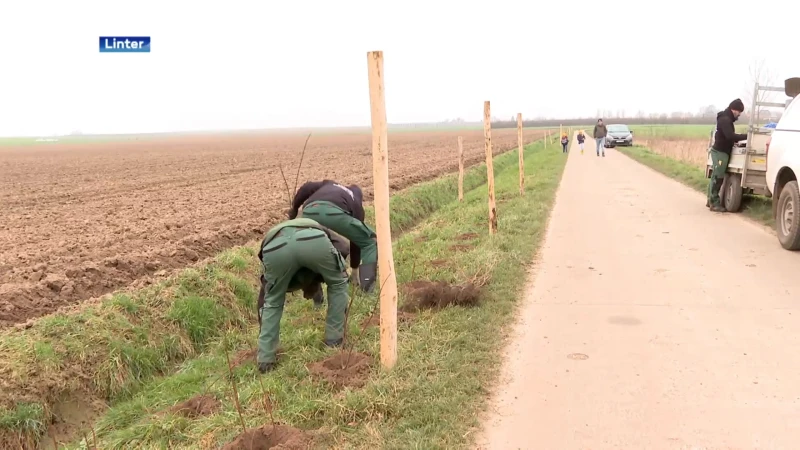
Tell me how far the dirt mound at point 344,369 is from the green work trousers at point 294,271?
38 cm

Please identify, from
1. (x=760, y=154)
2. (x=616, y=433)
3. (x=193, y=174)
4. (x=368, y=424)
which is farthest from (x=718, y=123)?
(x=193, y=174)

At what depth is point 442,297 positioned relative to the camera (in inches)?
211

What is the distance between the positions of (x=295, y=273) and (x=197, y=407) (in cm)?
118

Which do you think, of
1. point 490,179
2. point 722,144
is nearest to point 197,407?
point 490,179

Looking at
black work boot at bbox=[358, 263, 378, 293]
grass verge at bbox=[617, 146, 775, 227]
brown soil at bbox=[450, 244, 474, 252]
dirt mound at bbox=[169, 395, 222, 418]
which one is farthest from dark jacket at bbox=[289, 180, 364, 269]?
→ grass verge at bbox=[617, 146, 775, 227]

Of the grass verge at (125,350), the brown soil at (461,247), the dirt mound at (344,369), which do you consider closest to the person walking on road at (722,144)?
the brown soil at (461,247)

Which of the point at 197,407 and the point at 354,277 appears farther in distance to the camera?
the point at 354,277

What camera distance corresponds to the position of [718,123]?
32.7 ft

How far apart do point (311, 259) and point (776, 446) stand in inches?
121

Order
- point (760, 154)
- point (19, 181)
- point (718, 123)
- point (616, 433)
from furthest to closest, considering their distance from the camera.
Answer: point (19, 181), point (718, 123), point (760, 154), point (616, 433)

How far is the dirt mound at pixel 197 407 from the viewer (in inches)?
150

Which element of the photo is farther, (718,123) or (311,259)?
(718,123)

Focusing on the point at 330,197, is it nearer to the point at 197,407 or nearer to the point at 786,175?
the point at 197,407

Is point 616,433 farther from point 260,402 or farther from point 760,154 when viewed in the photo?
point 760,154
